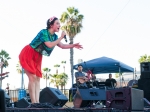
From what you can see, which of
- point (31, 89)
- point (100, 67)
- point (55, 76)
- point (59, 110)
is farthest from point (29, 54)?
point (55, 76)

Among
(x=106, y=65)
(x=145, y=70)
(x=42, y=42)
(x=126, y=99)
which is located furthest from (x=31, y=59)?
(x=106, y=65)

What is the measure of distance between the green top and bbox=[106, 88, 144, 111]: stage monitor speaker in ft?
3.87

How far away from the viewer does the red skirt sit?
5.07 metres

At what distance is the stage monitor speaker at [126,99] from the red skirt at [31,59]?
1.20 m

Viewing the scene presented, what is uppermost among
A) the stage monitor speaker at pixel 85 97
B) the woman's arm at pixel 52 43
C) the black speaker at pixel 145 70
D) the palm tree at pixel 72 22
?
the palm tree at pixel 72 22

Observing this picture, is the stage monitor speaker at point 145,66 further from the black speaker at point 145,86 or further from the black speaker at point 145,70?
the black speaker at point 145,86

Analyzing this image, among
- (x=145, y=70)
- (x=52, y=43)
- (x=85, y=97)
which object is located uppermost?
(x=52, y=43)

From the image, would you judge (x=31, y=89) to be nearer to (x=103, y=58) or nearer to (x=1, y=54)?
(x=103, y=58)

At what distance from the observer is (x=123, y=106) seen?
4.20m

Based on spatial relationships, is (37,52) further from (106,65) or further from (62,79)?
(62,79)

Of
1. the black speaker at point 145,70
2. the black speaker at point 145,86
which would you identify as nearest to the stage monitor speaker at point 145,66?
the black speaker at point 145,70

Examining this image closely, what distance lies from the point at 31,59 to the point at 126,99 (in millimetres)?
1673

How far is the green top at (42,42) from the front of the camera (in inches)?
200

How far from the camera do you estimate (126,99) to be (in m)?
4.18
